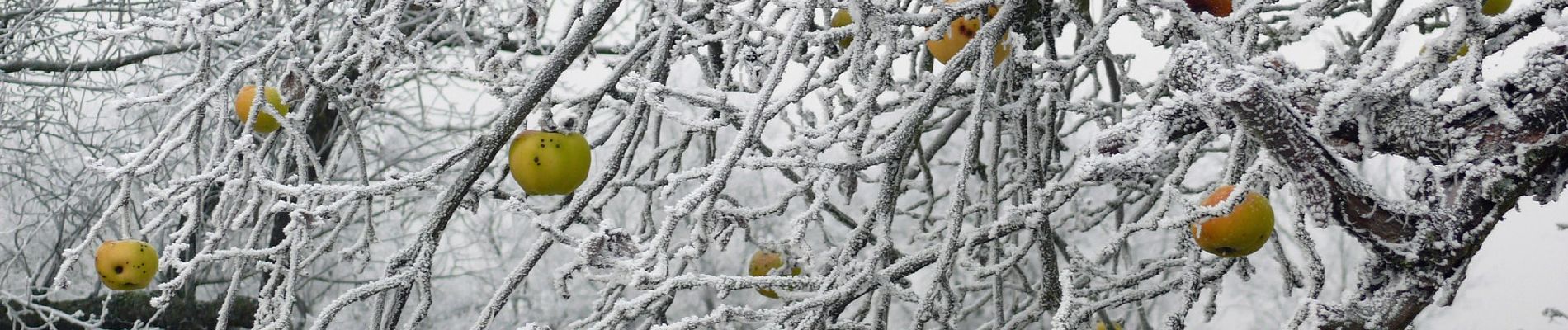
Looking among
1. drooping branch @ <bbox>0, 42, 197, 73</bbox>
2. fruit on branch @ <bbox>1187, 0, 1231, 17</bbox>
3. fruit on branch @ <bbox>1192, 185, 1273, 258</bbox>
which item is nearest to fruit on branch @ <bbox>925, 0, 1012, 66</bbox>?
fruit on branch @ <bbox>1187, 0, 1231, 17</bbox>

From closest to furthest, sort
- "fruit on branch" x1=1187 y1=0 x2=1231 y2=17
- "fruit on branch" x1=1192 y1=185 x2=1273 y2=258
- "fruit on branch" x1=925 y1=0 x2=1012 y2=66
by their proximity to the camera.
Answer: "fruit on branch" x1=1192 y1=185 x2=1273 y2=258 < "fruit on branch" x1=1187 y1=0 x2=1231 y2=17 < "fruit on branch" x1=925 y1=0 x2=1012 y2=66

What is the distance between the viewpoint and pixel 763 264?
5.85 ft

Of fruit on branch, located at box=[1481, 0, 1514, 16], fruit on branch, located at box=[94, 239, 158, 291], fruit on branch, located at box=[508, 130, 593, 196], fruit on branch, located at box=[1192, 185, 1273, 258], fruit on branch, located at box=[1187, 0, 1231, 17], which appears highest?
fruit on branch, located at box=[1481, 0, 1514, 16]

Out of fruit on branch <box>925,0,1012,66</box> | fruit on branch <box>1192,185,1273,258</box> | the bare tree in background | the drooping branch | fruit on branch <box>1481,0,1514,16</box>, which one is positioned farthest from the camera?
the drooping branch

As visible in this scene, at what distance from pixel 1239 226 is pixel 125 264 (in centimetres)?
117

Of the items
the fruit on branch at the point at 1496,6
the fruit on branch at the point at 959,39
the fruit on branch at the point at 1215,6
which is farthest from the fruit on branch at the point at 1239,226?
the fruit on branch at the point at 1496,6

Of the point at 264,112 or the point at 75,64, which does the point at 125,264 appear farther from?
the point at 75,64

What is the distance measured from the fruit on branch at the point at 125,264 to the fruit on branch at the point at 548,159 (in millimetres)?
595

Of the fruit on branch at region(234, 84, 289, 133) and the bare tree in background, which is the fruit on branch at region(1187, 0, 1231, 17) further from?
the fruit on branch at region(234, 84, 289, 133)

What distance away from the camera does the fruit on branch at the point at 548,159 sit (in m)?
1.09

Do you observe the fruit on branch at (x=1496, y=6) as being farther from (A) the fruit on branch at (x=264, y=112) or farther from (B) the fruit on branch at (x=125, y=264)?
(B) the fruit on branch at (x=125, y=264)

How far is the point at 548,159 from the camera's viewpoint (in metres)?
1.09

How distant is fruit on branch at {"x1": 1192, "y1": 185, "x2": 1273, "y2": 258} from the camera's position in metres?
1.03

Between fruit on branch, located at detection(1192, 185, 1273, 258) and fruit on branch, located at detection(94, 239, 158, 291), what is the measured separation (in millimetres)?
1105
